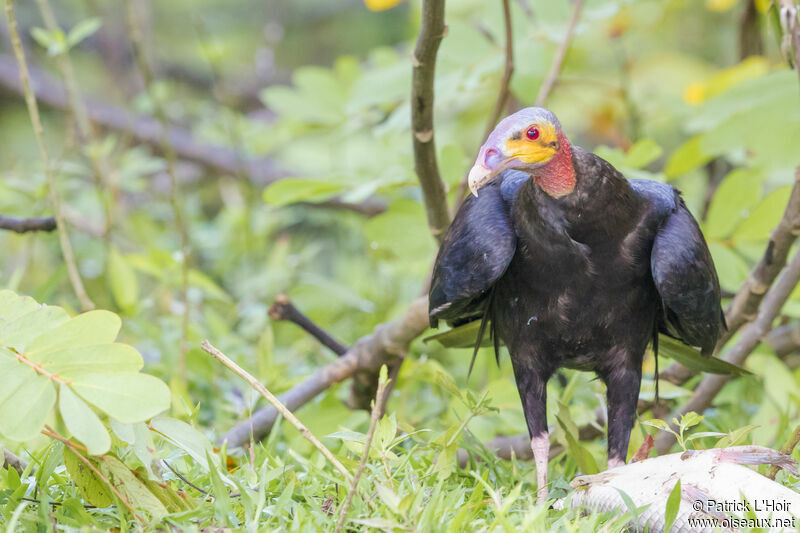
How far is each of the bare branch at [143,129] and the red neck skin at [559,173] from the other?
429cm

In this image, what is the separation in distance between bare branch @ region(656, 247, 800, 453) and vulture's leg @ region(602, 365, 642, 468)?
53 centimetres

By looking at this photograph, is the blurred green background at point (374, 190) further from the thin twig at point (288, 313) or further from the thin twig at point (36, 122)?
the thin twig at point (36, 122)

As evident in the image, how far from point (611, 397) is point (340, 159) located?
4694 mm

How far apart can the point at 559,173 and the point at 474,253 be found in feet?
1.17

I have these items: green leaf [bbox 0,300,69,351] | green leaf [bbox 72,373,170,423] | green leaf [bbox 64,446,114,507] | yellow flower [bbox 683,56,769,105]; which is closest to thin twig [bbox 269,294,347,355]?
green leaf [bbox 64,446,114,507]

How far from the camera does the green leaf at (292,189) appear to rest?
3.31 meters

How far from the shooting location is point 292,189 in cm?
334

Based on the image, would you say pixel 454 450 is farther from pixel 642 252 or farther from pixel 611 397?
pixel 642 252

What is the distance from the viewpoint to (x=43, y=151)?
3119 mm

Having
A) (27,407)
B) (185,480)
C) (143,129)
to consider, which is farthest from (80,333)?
(143,129)

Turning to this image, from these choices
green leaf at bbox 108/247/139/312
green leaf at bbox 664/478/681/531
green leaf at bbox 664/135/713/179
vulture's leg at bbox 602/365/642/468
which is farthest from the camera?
green leaf at bbox 108/247/139/312

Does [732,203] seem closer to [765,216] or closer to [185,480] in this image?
[765,216]

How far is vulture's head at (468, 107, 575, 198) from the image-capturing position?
226cm

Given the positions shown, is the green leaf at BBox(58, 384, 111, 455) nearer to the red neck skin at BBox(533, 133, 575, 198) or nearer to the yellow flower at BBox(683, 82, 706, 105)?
the red neck skin at BBox(533, 133, 575, 198)
